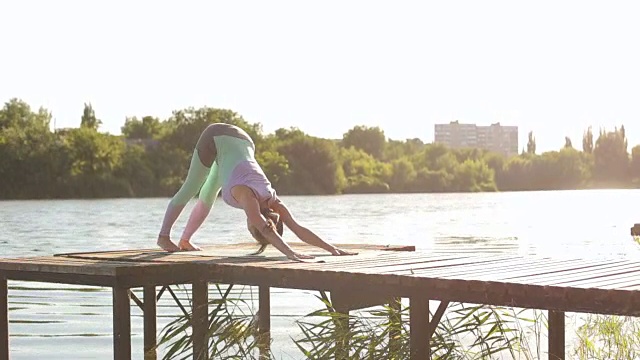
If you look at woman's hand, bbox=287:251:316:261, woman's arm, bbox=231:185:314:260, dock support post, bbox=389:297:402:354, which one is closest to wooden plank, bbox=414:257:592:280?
dock support post, bbox=389:297:402:354

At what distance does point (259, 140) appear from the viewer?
4496 inches

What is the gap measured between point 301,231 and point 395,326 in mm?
1154

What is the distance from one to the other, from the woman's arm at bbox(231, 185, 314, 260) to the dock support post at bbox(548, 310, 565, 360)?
85.3 inches

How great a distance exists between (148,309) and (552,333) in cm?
363

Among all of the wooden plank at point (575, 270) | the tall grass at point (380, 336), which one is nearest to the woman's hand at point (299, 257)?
the tall grass at point (380, 336)

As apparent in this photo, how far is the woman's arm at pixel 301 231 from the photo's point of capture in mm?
9812

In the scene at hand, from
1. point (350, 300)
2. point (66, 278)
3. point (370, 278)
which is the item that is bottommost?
point (350, 300)

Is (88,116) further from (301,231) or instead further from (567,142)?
(301,231)

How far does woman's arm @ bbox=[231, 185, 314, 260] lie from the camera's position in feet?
31.1

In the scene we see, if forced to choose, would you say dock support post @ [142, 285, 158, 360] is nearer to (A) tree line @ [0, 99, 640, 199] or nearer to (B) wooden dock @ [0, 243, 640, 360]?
(B) wooden dock @ [0, 243, 640, 360]

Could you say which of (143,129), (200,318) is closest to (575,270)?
(200,318)

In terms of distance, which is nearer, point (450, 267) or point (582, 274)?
point (582, 274)

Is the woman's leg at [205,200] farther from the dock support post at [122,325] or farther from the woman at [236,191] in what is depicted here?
the dock support post at [122,325]

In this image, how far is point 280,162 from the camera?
106m
